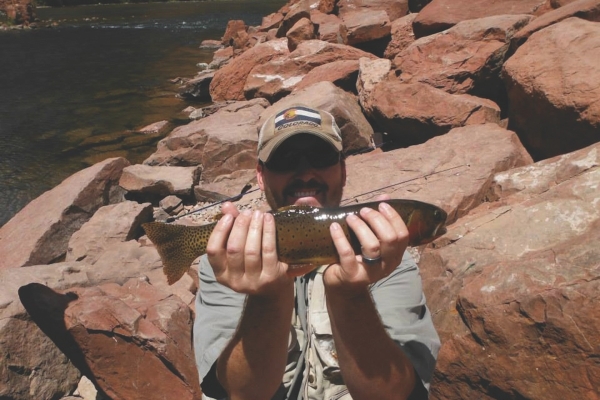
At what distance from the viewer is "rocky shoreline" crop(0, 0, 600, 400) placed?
301 cm

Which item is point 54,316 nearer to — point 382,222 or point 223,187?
point 382,222

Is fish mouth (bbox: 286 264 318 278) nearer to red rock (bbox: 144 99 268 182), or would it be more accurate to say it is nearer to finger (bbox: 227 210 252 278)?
finger (bbox: 227 210 252 278)

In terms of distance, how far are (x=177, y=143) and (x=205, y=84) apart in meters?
6.63

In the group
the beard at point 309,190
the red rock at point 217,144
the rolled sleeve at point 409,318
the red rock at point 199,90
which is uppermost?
the beard at point 309,190

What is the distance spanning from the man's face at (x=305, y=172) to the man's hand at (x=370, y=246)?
79 cm

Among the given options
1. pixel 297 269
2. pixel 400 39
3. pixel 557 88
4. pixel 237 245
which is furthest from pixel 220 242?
pixel 400 39

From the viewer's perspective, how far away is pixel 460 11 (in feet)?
32.2

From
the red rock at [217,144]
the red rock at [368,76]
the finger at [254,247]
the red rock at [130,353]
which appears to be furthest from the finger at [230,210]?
the red rock at [368,76]

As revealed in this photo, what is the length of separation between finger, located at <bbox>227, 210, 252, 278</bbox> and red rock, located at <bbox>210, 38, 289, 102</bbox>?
12.8 meters

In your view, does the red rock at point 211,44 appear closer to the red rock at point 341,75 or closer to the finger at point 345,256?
the red rock at point 341,75

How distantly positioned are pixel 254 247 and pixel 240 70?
44.1 ft

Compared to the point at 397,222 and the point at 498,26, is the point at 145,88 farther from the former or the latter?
→ the point at 397,222

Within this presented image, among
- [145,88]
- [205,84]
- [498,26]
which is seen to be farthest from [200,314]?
[145,88]

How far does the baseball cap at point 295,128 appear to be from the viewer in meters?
2.84
